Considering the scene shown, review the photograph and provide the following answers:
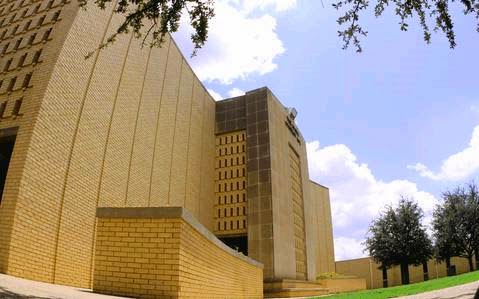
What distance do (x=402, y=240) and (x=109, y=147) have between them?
98.1ft

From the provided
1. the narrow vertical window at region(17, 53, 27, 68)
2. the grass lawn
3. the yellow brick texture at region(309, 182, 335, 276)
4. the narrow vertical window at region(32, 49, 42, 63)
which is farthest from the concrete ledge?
the yellow brick texture at region(309, 182, 335, 276)

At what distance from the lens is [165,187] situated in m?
23.0

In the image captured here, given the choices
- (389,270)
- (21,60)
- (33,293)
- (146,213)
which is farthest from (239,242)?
(389,270)

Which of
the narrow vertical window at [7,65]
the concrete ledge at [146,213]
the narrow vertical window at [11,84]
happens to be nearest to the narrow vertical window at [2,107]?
the narrow vertical window at [11,84]

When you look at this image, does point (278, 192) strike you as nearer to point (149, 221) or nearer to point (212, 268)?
point (212, 268)

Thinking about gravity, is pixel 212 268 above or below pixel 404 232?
below

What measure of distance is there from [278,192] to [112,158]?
16.4 metres

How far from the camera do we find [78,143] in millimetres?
15641

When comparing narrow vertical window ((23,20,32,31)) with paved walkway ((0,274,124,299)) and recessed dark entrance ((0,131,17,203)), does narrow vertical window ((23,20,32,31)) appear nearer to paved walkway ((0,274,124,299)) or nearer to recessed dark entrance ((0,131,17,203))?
recessed dark entrance ((0,131,17,203))

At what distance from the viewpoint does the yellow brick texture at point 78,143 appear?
12.7 metres

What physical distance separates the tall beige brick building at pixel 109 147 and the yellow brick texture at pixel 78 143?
55mm

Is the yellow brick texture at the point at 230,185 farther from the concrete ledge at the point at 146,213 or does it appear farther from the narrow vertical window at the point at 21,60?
the concrete ledge at the point at 146,213

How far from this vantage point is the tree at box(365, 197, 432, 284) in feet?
118

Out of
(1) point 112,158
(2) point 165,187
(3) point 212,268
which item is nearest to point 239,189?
(2) point 165,187
